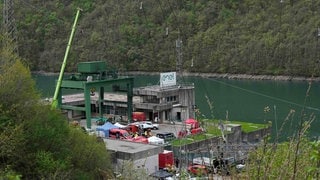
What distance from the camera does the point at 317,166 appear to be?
1.82 m

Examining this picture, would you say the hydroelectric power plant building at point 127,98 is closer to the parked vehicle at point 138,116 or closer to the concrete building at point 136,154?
the parked vehicle at point 138,116

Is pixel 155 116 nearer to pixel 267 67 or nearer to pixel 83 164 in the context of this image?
pixel 83 164

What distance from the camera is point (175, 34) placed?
54.2 meters

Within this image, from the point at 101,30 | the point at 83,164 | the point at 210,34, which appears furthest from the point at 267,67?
the point at 83,164

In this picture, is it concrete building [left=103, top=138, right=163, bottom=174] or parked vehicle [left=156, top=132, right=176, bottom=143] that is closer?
concrete building [left=103, top=138, right=163, bottom=174]

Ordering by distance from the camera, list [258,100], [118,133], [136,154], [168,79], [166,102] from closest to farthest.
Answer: [136,154], [118,133], [166,102], [168,79], [258,100]

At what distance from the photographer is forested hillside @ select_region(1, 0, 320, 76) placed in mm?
47594

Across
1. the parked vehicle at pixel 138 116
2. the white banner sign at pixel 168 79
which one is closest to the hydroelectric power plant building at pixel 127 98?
the white banner sign at pixel 168 79

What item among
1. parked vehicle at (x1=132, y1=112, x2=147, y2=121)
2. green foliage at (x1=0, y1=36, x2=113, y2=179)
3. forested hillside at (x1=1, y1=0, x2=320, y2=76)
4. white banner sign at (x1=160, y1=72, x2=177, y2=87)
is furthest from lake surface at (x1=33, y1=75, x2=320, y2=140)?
green foliage at (x1=0, y1=36, x2=113, y2=179)

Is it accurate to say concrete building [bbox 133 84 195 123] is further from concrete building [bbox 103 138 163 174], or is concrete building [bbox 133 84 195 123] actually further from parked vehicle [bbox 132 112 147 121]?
concrete building [bbox 103 138 163 174]

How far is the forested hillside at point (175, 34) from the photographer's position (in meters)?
47.6

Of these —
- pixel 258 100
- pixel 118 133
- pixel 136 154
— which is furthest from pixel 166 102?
pixel 258 100


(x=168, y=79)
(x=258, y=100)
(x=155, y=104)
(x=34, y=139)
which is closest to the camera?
(x=34, y=139)

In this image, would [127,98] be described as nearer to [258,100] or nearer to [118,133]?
[118,133]
